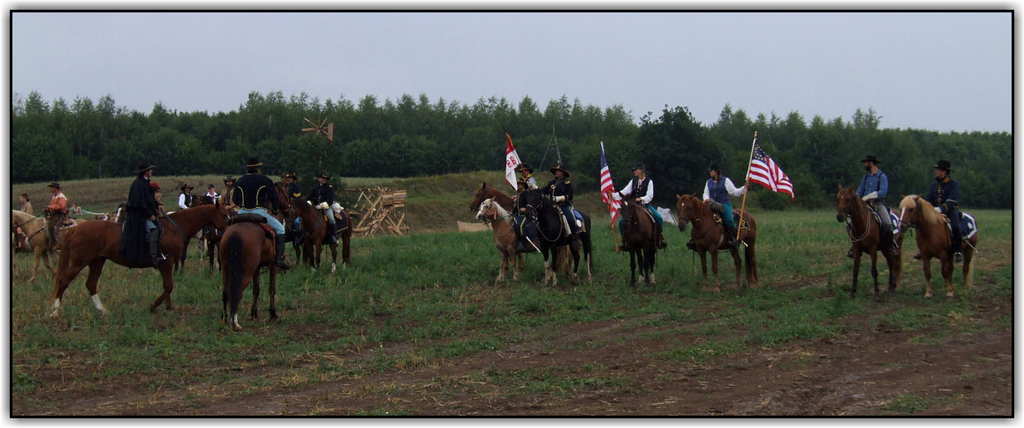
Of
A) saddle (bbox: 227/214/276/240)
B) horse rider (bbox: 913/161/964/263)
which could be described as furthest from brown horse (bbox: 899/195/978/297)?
saddle (bbox: 227/214/276/240)

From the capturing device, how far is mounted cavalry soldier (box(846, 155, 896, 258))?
16.0 meters

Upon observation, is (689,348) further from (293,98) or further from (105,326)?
(293,98)

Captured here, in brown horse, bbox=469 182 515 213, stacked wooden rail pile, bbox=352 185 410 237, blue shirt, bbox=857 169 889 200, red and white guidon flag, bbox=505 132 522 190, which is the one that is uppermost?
red and white guidon flag, bbox=505 132 522 190

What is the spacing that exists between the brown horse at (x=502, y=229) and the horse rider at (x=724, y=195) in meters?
4.13

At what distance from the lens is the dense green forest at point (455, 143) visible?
55.3m

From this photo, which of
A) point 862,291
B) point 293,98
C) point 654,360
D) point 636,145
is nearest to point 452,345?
point 654,360

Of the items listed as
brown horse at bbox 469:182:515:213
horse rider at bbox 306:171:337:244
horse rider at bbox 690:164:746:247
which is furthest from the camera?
horse rider at bbox 306:171:337:244

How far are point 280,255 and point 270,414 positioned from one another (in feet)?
19.8

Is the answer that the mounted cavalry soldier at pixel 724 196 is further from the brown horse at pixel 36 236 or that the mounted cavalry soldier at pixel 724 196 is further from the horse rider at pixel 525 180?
the brown horse at pixel 36 236

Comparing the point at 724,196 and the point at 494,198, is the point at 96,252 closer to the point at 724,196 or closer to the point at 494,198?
the point at 494,198

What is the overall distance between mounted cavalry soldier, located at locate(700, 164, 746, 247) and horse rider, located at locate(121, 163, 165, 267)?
34.1 feet

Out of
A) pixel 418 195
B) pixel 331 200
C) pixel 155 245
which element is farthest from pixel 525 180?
pixel 418 195

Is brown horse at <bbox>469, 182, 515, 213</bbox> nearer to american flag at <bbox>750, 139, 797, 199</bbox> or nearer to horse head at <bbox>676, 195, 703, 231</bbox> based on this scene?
horse head at <bbox>676, 195, 703, 231</bbox>

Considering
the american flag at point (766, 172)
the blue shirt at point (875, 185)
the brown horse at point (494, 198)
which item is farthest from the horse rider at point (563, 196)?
the blue shirt at point (875, 185)
